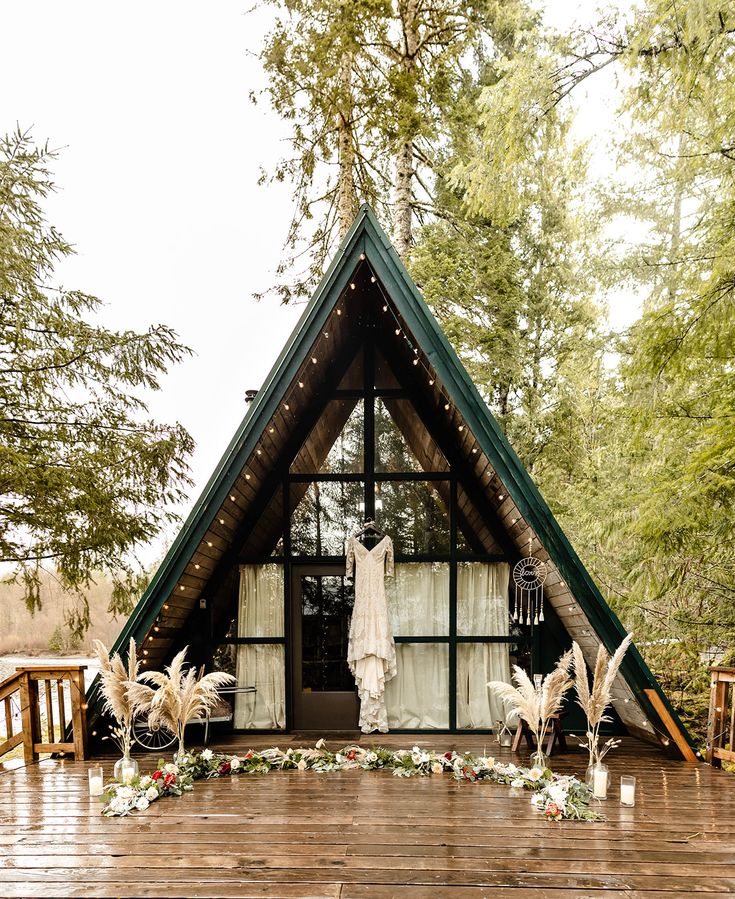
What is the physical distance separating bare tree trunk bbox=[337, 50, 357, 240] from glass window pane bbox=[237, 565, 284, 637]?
19.2 ft

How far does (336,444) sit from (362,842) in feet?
11.9

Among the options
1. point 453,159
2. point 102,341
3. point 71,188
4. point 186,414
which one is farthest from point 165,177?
point 102,341

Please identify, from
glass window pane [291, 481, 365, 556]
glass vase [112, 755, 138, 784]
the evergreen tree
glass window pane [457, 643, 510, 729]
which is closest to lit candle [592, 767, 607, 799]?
glass window pane [457, 643, 510, 729]

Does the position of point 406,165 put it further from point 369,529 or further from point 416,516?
point 369,529

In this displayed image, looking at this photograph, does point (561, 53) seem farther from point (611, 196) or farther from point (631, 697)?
point (611, 196)

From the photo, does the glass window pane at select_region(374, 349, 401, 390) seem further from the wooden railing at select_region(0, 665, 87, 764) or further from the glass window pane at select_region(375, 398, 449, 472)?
the wooden railing at select_region(0, 665, 87, 764)

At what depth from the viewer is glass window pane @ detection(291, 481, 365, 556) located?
6.21 metres

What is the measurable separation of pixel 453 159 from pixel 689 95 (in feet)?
20.9

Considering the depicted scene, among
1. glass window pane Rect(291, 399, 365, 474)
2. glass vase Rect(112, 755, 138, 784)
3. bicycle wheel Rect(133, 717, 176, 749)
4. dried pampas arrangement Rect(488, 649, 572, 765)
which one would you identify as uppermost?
glass window pane Rect(291, 399, 365, 474)

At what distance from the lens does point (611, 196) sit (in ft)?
33.8

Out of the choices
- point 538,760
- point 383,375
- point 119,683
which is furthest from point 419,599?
point 119,683

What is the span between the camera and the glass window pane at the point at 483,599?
6.07 m

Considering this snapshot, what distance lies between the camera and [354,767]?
194 inches

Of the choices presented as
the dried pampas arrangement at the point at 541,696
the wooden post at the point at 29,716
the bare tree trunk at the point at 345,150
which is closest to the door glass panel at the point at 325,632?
the dried pampas arrangement at the point at 541,696
